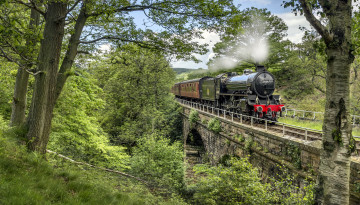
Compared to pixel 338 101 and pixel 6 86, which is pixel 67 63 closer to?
pixel 338 101

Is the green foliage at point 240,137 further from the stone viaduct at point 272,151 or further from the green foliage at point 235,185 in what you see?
the green foliage at point 235,185

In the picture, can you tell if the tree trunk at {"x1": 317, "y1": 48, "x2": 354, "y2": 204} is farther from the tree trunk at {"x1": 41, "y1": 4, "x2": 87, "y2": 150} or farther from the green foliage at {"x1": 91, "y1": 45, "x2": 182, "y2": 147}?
the green foliage at {"x1": 91, "y1": 45, "x2": 182, "y2": 147}

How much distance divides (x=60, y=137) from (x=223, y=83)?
11.9 meters

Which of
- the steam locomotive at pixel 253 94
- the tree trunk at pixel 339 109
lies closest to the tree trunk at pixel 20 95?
the tree trunk at pixel 339 109

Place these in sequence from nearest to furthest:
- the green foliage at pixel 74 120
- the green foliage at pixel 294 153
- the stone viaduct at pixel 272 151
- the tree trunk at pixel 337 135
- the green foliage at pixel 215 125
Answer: the tree trunk at pixel 337 135
the stone viaduct at pixel 272 151
the green foliage at pixel 294 153
the green foliage at pixel 74 120
the green foliage at pixel 215 125

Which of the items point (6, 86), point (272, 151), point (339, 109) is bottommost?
point (272, 151)

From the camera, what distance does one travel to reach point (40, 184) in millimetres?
3779

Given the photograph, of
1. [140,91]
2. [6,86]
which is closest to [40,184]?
[6,86]

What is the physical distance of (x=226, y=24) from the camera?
17.4ft

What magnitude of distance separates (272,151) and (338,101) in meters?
5.15

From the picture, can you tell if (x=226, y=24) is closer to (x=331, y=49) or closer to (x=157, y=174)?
(x=331, y=49)

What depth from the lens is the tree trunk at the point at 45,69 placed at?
477 cm

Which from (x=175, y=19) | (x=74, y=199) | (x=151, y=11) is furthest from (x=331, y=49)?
(x=74, y=199)

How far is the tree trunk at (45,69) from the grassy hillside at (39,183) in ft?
1.33
